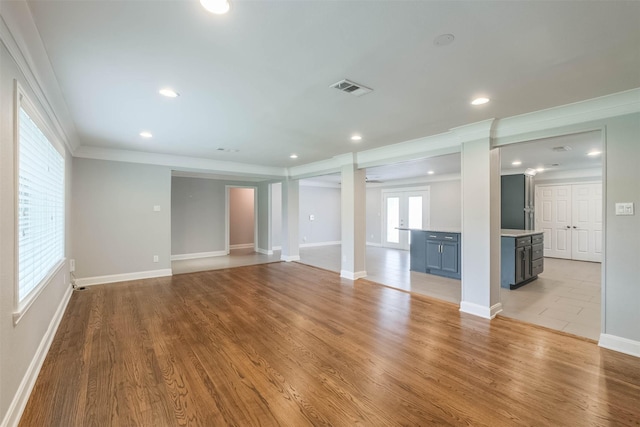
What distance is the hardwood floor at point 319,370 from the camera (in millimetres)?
1812

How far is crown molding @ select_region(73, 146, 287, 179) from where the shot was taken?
4902mm

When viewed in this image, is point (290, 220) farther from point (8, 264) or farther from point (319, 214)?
point (8, 264)

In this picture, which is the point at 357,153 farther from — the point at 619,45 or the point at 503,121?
the point at 619,45

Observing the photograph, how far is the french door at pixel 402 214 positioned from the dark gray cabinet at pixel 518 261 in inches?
148

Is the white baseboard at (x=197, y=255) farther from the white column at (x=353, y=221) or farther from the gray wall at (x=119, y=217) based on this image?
the white column at (x=353, y=221)

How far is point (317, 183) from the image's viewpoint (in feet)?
32.6

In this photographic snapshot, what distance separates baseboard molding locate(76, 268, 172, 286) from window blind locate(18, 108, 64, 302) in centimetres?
160

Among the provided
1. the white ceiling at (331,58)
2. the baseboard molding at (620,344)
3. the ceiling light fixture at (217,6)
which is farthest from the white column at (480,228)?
the ceiling light fixture at (217,6)

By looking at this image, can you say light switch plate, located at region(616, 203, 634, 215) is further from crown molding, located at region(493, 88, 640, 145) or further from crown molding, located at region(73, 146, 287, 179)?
crown molding, located at region(73, 146, 287, 179)

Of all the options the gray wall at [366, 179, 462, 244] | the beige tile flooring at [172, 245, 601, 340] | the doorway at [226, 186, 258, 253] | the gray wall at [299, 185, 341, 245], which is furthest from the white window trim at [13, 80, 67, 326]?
the gray wall at [366, 179, 462, 244]

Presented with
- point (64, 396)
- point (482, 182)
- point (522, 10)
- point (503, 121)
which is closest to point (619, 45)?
point (522, 10)

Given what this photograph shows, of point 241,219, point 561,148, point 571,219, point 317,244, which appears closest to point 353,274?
point 561,148

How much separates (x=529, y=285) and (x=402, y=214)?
494 centimetres

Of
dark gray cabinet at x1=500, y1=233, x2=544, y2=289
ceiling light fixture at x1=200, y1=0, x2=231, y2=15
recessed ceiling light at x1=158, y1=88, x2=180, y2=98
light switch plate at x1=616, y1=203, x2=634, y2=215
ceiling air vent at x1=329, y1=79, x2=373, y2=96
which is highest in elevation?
recessed ceiling light at x1=158, y1=88, x2=180, y2=98
